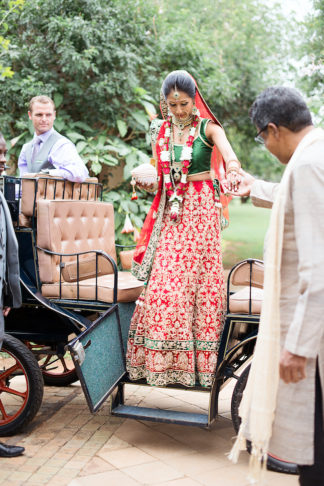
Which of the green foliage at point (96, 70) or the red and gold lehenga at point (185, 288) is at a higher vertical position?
the green foliage at point (96, 70)

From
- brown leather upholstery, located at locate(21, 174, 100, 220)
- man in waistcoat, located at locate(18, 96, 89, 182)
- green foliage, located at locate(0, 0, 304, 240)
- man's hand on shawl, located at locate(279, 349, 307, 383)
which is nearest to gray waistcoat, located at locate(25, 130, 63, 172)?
man in waistcoat, located at locate(18, 96, 89, 182)

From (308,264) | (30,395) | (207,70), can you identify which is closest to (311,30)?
(207,70)

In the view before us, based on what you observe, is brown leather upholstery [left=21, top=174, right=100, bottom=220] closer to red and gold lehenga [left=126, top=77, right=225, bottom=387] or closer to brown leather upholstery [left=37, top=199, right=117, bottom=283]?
brown leather upholstery [left=37, top=199, right=117, bottom=283]

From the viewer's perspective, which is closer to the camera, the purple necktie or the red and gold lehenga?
the red and gold lehenga

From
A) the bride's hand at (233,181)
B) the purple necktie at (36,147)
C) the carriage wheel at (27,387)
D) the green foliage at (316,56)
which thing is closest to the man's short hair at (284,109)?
the bride's hand at (233,181)

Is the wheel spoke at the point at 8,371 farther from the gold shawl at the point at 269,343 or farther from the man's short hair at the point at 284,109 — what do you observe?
the man's short hair at the point at 284,109

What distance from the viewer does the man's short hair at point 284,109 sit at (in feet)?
6.86

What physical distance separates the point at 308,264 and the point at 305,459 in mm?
677

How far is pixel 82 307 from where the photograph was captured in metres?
4.00

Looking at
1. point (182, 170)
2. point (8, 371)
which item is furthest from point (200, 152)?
point (8, 371)

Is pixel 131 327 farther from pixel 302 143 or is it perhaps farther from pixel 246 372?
pixel 302 143

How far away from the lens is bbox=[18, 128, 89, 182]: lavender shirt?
4.38m

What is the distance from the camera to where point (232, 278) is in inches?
141

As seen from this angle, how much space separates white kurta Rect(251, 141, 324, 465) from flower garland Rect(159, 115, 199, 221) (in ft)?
5.32
